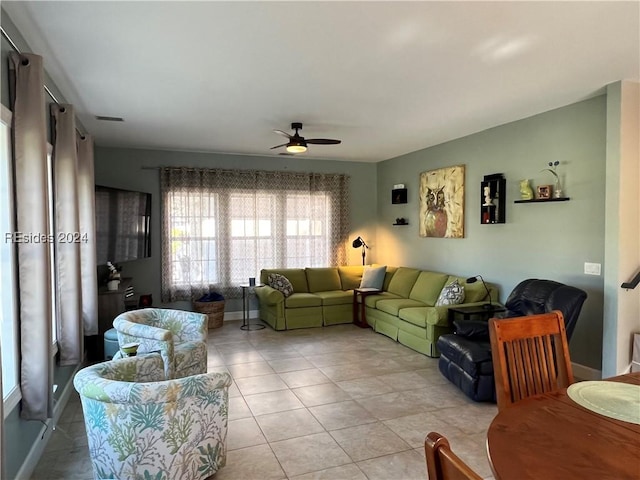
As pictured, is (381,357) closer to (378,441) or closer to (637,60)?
(378,441)

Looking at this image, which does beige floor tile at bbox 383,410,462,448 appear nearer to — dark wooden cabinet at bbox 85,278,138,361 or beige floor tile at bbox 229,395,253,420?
beige floor tile at bbox 229,395,253,420

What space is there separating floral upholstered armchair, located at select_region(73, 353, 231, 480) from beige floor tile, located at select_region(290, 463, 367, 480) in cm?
64

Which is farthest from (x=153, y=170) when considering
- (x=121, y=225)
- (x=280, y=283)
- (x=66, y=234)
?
(x=66, y=234)

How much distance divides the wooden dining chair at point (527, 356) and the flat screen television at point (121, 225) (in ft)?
14.0

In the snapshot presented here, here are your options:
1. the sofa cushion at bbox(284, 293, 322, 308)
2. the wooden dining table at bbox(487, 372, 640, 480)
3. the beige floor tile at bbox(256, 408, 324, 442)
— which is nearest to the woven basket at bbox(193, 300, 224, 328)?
the sofa cushion at bbox(284, 293, 322, 308)

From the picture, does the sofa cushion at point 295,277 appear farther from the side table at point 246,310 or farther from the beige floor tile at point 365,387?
the beige floor tile at point 365,387

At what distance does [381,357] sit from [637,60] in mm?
3557

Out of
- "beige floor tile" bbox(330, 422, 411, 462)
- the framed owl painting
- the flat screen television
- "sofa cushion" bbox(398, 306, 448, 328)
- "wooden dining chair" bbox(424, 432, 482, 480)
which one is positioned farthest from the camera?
the framed owl painting

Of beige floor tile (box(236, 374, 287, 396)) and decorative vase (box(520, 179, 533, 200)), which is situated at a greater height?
decorative vase (box(520, 179, 533, 200))

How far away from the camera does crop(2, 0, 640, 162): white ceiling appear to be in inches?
89.0

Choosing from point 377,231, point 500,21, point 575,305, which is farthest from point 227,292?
point 500,21

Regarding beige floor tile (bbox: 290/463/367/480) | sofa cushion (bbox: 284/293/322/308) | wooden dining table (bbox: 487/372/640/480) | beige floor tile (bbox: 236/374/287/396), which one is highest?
wooden dining table (bbox: 487/372/640/480)

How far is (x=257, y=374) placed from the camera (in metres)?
4.23

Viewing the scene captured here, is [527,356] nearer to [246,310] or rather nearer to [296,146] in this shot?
[296,146]
